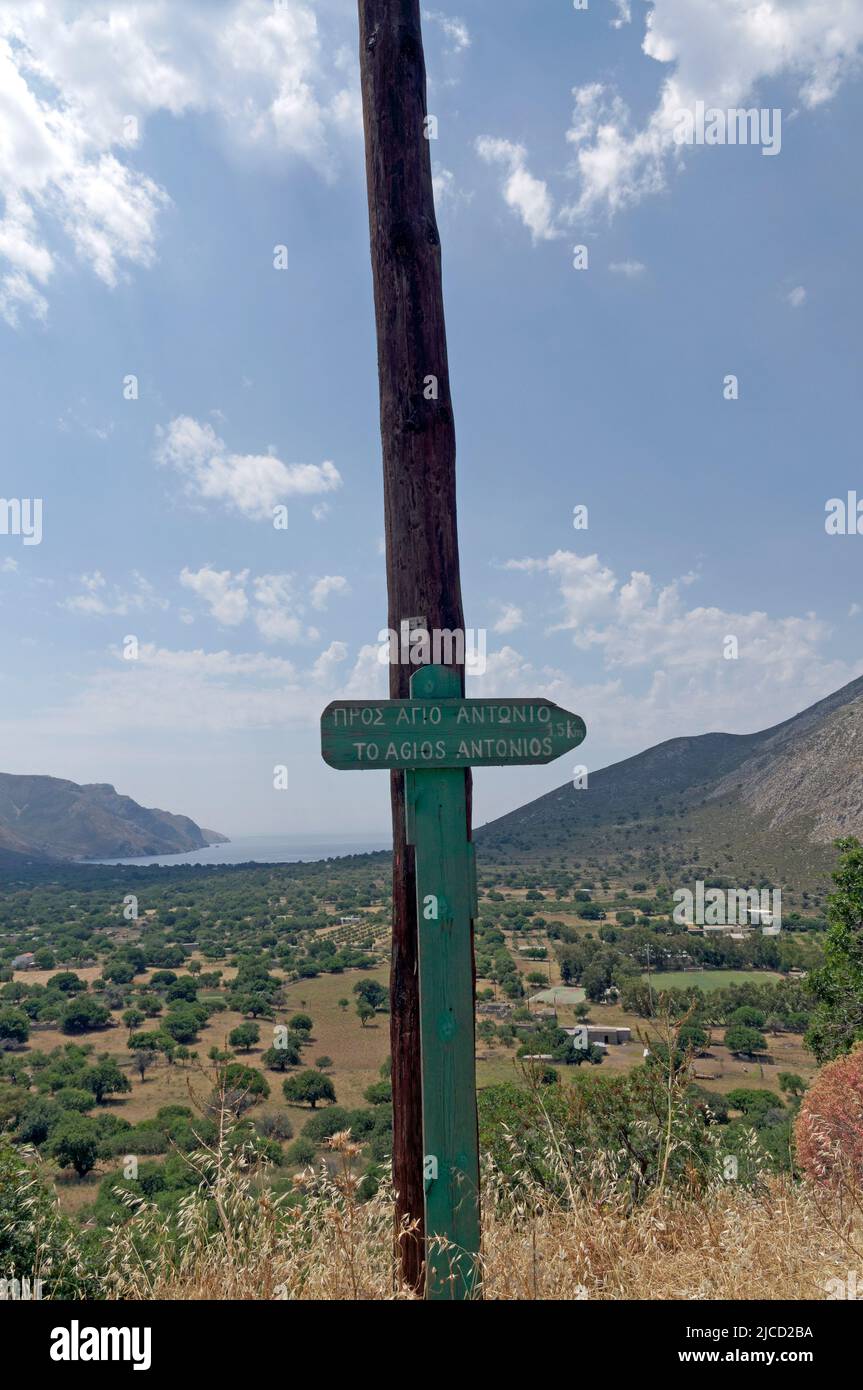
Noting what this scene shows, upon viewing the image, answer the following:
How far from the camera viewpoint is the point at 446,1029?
2.88 m

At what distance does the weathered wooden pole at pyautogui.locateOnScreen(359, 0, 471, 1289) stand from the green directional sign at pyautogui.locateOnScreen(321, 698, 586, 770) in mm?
526

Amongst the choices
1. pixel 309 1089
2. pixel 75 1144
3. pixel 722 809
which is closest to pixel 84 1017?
pixel 309 1089

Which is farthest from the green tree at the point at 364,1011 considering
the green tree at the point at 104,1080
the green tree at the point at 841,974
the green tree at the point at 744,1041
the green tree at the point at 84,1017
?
the green tree at the point at 841,974

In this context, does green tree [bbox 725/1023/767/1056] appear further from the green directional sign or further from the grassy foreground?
the green directional sign

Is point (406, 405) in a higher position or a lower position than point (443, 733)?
higher

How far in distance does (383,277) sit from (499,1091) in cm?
1890

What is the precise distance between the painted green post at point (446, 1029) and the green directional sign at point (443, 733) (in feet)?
0.36

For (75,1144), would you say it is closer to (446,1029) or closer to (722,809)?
(446,1029)

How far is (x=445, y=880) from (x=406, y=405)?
2268 millimetres

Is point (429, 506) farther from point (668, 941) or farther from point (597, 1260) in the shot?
point (668, 941)

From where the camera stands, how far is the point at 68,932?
7119 cm

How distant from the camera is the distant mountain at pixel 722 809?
57938 mm

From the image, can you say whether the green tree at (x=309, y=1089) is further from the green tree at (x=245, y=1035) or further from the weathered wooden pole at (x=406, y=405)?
the weathered wooden pole at (x=406, y=405)

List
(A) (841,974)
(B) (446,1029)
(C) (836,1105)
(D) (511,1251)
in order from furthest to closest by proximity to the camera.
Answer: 1. (A) (841,974)
2. (C) (836,1105)
3. (D) (511,1251)
4. (B) (446,1029)
